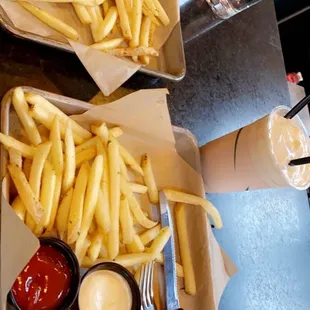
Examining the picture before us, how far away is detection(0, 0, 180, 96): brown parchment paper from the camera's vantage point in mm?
1169

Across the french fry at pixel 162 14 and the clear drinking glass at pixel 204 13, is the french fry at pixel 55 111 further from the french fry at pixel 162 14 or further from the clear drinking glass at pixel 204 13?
the clear drinking glass at pixel 204 13

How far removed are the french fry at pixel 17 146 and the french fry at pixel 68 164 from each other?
7 cm

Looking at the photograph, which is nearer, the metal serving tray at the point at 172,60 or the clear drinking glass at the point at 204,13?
the metal serving tray at the point at 172,60

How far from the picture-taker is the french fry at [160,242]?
121cm

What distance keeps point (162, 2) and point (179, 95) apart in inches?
10.8

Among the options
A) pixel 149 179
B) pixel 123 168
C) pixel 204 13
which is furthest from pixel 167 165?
pixel 204 13

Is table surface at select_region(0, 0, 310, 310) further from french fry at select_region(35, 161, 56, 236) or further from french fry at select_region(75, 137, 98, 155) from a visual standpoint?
french fry at select_region(35, 161, 56, 236)

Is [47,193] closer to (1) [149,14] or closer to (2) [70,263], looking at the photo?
(2) [70,263]

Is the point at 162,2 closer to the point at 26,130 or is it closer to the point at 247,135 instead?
the point at 247,135

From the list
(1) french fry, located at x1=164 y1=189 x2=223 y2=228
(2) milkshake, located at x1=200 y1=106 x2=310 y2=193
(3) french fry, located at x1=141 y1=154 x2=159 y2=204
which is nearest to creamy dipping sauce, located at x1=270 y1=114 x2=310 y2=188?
(2) milkshake, located at x1=200 y1=106 x2=310 y2=193

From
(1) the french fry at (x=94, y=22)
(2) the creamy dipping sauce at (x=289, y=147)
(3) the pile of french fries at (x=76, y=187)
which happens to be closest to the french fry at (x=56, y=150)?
(3) the pile of french fries at (x=76, y=187)

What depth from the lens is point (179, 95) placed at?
1.52m

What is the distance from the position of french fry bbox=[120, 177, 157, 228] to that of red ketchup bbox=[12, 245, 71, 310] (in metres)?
0.23

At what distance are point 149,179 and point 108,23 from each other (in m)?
0.41
